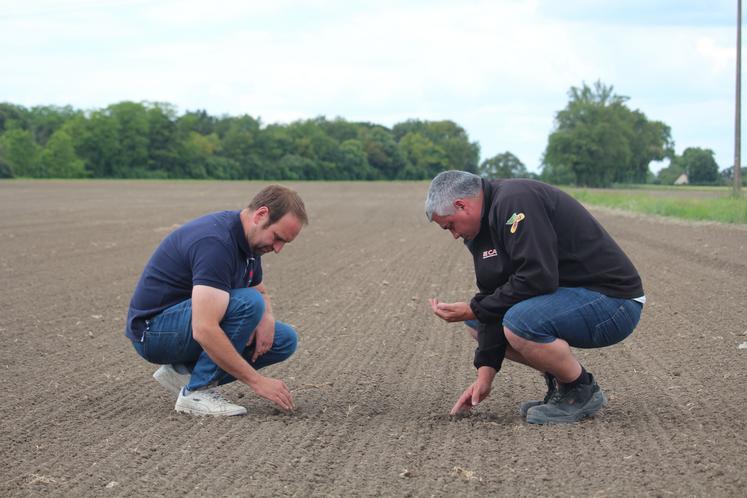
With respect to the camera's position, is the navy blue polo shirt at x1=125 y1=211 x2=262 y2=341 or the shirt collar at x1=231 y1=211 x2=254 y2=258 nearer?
the navy blue polo shirt at x1=125 y1=211 x2=262 y2=341

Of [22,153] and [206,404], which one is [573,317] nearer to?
[206,404]

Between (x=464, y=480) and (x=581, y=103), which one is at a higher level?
(x=581, y=103)

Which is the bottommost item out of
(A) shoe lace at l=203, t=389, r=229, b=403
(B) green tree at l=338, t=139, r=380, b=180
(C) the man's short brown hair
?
(A) shoe lace at l=203, t=389, r=229, b=403

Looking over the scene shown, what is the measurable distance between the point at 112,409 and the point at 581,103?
107853 mm

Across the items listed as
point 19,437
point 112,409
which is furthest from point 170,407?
point 19,437

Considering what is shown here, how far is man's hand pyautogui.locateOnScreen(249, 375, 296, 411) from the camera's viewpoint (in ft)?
17.2

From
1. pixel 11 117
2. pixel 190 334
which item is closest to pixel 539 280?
pixel 190 334

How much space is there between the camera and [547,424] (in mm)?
5191

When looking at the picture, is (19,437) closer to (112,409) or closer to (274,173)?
(112,409)

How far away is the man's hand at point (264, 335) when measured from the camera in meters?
5.52

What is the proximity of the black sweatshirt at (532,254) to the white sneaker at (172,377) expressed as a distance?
6.11ft

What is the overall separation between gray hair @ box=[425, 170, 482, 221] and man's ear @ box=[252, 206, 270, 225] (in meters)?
0.89

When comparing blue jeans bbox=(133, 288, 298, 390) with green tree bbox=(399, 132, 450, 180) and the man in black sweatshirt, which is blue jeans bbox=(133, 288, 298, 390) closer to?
the man in black sweatshirt

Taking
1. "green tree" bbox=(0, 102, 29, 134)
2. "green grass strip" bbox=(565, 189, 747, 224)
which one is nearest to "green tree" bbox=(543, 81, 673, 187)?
"green tree" bbox=(0, 102, 29, 134)
